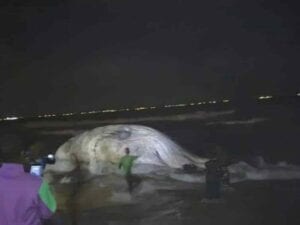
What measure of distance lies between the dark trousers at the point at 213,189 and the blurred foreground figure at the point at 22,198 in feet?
4.21

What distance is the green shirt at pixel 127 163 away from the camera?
9.52 ft

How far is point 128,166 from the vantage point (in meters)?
2.91

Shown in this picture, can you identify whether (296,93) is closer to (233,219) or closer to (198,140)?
(198,140)

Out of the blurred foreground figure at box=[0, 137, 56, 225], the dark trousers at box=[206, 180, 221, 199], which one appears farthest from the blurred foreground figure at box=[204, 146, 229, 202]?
the blurred foreground figure at box=[0, 137, 56, 225]

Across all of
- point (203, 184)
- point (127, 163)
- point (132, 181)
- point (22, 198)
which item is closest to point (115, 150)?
point (127, 163)

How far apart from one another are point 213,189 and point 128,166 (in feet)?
1.66

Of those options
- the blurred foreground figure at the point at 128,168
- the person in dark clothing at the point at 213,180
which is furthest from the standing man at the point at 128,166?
the person in dark clothing at the point at 213,180

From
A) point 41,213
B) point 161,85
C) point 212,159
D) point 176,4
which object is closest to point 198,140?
point 212,159

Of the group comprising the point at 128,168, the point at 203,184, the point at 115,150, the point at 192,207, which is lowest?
the point at 192,207

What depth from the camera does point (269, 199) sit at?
281 centimetres

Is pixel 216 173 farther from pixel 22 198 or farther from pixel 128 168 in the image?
pixel 22 198

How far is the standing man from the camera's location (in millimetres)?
2891

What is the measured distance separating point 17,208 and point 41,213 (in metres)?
0.08

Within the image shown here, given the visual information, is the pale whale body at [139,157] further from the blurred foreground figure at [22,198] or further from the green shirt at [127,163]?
the blurred foreground figure at [22,198]
